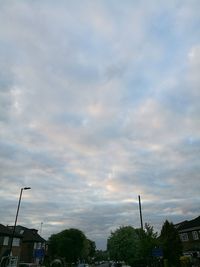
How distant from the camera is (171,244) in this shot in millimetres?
55812

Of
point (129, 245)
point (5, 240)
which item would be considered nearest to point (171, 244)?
point (129, 245)

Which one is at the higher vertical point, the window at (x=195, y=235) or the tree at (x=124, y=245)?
the window at (x=195, y=235)

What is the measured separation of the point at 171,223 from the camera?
59250mm

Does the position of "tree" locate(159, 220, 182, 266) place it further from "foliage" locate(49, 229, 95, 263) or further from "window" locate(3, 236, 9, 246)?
"foliage" locate(49, 229, 95, 263)

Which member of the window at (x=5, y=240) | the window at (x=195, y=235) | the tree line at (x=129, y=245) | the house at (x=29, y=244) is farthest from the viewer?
the house at (x=29, y=244)

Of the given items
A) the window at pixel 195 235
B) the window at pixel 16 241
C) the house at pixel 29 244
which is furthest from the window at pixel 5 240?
the window at pixel 195 235

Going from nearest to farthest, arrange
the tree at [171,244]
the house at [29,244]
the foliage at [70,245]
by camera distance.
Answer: the tree at [171,244]
the house at [29,244]
the foliage at [70,245]

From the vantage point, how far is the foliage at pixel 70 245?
87.2 metres

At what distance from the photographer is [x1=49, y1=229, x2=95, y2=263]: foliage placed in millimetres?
87250

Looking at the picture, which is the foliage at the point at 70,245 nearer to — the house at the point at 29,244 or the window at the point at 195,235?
the house at the point at 29,244

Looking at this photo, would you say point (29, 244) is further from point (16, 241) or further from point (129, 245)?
point (129, 245)

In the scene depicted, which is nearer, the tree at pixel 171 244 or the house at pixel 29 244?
the tree at pixel 171 244

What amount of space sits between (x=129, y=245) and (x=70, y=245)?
98.2 feet

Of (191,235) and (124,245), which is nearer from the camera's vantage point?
(124,245)
